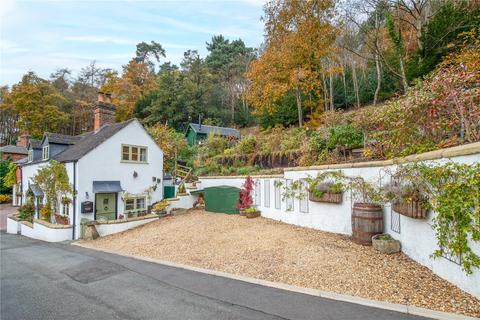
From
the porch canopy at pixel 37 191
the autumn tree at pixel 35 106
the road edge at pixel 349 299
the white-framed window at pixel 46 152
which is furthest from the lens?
the autumn tree at pixel 35 106

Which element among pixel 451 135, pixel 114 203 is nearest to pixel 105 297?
pixel 451 135

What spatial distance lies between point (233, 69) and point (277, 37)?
892 inches

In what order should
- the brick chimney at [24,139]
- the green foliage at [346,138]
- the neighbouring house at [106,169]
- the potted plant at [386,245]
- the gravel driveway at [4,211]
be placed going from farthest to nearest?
the brick chimney at [24,139] → the gravel driveway at [4,211] → the neighbouring house at [106,169] → the green foliage at [346,138] → the potted plant at [386,245]

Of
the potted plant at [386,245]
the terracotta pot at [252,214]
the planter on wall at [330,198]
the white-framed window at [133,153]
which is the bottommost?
the terracotta pot at [252,214]

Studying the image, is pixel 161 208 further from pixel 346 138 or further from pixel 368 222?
pixel 368 222

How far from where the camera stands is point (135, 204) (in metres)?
14.8

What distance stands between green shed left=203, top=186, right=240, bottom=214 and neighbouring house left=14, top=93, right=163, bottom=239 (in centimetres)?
424

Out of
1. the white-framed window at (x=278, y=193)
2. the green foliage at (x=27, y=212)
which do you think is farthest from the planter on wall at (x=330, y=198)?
the green foliage at (x=27, y=212)

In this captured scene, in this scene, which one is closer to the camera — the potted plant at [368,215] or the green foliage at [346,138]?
the potted plant at [368,215]

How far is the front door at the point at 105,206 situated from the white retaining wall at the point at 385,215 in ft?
26.4

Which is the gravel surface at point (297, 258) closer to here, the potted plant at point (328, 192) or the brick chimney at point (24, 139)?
the potted plant at point (328, 192)

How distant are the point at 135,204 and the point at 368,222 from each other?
1258 cm

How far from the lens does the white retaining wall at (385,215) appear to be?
13.4ft

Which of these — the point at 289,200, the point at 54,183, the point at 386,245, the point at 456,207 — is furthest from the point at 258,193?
the point at 54,183
